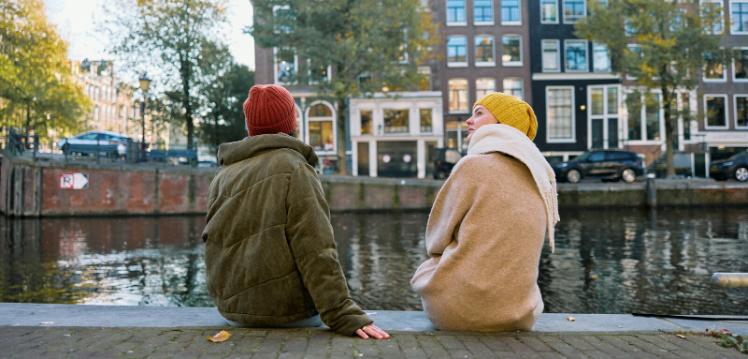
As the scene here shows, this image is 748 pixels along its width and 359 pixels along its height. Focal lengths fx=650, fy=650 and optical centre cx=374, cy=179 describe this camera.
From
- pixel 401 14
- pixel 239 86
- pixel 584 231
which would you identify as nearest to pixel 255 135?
pixel 584 231

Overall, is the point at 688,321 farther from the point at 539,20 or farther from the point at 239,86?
the point at 239,86

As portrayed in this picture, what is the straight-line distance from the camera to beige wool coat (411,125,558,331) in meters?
2.99

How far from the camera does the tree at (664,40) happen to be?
27422 mm

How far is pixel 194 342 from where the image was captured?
113 inches

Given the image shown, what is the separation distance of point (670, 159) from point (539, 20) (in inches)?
457

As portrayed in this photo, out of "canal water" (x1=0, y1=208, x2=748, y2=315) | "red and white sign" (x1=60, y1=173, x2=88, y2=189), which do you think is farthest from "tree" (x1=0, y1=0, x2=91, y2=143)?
"canal water" (x1=0, y1=208, x2=748, y2=315)

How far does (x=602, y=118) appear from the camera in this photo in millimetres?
36094

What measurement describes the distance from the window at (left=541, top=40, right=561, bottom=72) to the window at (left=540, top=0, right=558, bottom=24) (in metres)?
1.17

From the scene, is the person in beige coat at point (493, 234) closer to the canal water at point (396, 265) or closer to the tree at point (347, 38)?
the canal water at point (396, 265)

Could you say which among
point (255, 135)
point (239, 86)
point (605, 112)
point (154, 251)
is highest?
point (239, 86)

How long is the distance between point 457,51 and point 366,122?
6.44 metres

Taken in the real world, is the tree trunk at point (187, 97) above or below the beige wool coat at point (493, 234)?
above

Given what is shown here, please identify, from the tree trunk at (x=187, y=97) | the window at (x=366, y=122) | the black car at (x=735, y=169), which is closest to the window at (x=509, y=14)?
the window at (x=366, y=122)

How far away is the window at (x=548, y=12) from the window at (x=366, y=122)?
1103 cm
